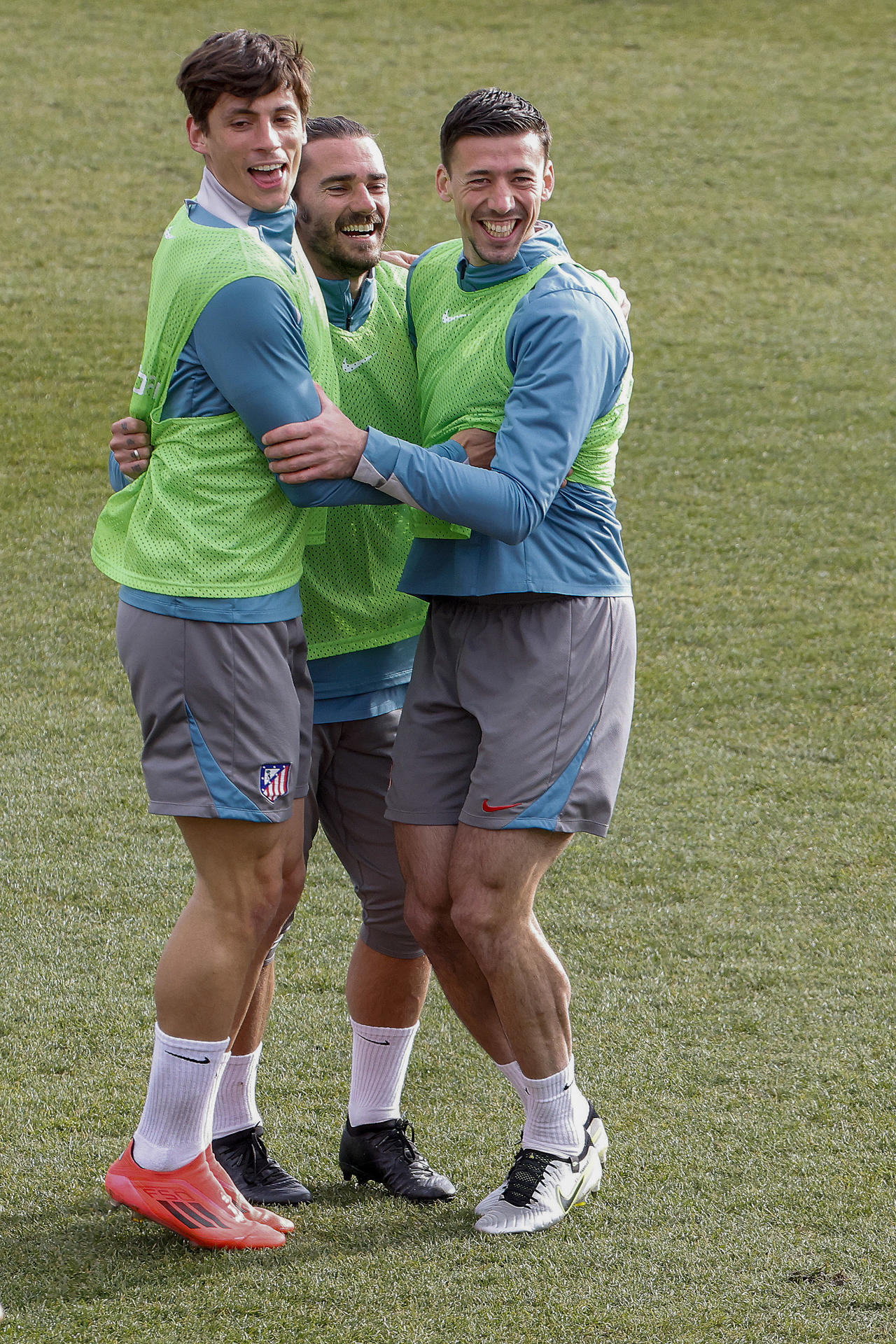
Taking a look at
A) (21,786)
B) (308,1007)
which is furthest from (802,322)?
(308,1007)

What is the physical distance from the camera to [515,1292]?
259cm

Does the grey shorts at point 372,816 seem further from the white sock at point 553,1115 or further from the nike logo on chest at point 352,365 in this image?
the nike logo on chest at point 352,365

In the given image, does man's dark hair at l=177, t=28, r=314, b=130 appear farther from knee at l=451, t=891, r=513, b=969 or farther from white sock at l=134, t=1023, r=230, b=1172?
white sock at l=134, t=1023, r=230, b=1172

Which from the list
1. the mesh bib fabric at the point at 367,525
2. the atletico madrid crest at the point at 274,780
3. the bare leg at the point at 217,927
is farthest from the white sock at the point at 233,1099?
the mesh bib fabric at the point at 367,525

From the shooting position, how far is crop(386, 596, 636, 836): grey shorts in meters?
2.69

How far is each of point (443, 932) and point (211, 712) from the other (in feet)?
2.02

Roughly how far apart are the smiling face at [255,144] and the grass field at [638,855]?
176 cm

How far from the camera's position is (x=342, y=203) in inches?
110

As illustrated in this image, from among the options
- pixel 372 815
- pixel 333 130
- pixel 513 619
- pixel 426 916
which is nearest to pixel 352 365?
pixel 333 130

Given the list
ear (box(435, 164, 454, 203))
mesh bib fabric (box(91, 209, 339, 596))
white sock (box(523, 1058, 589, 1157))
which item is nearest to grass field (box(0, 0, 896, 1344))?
white sock (box(523, 1058, 589, 1157))

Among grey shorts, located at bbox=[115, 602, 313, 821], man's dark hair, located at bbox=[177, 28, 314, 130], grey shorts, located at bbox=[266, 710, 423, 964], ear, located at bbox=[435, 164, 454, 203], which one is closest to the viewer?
man's dark hair, located at bbox=[177, 28, 314, 130]

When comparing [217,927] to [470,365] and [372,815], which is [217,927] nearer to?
[372,815]

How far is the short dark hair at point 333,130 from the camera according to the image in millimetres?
2816

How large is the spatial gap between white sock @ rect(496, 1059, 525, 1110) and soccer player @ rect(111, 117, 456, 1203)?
9.8 inches
